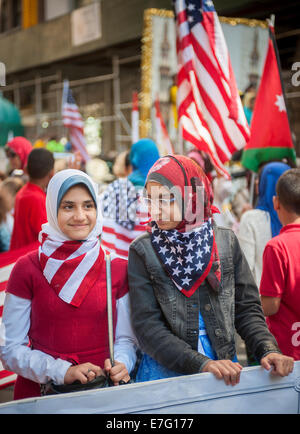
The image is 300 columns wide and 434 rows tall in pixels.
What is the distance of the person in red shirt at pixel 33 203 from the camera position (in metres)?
3.42

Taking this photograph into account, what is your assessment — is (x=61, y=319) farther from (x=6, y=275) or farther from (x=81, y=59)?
(x=81, y=59)

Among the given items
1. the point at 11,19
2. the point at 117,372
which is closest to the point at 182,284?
the point at 117,372

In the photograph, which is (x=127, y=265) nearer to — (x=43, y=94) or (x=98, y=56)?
(x=98, y=56)

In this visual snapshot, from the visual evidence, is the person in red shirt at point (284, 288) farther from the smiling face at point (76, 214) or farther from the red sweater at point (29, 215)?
the red sweater at point (29, 215)

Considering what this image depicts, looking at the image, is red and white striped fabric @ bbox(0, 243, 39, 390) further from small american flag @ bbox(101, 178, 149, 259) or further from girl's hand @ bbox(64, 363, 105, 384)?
small american flag @ bbox(101, 178, 149, 259)

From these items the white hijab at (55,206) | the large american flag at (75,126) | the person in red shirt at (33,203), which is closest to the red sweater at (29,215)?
the person in red shirt at (33,203)

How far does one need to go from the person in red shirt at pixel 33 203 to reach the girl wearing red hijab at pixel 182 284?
4.86 ft

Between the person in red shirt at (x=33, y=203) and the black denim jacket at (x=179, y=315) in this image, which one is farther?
the person in red shirt at (x=33, y=203)

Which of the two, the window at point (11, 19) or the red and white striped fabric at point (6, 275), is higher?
the window at point (11, 19)

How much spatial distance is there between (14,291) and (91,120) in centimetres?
1532

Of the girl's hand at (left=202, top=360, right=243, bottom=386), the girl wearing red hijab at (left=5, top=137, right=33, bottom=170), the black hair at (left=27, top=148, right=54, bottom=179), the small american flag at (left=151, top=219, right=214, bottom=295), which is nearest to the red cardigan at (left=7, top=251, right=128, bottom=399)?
the small american flag at (left=151, top=219, right=214, bottom=295)

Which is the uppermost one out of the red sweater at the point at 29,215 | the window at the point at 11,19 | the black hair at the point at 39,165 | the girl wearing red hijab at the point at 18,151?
the window at the point at 11,19

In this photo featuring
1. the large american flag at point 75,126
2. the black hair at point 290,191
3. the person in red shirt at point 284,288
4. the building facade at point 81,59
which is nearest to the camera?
the person in red shirt at point 284,288
